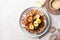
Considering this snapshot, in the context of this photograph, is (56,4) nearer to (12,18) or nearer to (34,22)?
(34,22)

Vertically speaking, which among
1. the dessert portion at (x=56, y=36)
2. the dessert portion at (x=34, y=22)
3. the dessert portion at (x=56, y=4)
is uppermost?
the dessert portion at (x=56, y=4)

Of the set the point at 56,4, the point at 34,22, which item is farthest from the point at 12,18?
the point at 56,4

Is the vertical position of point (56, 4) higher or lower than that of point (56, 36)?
higher

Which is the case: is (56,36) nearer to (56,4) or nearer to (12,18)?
(56,4)

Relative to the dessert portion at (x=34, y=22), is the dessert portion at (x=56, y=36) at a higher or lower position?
lower

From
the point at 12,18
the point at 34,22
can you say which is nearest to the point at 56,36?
the point at 34,22

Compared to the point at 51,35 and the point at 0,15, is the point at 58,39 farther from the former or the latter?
the point at 0,15

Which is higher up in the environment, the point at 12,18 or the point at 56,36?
the point at 12,18
